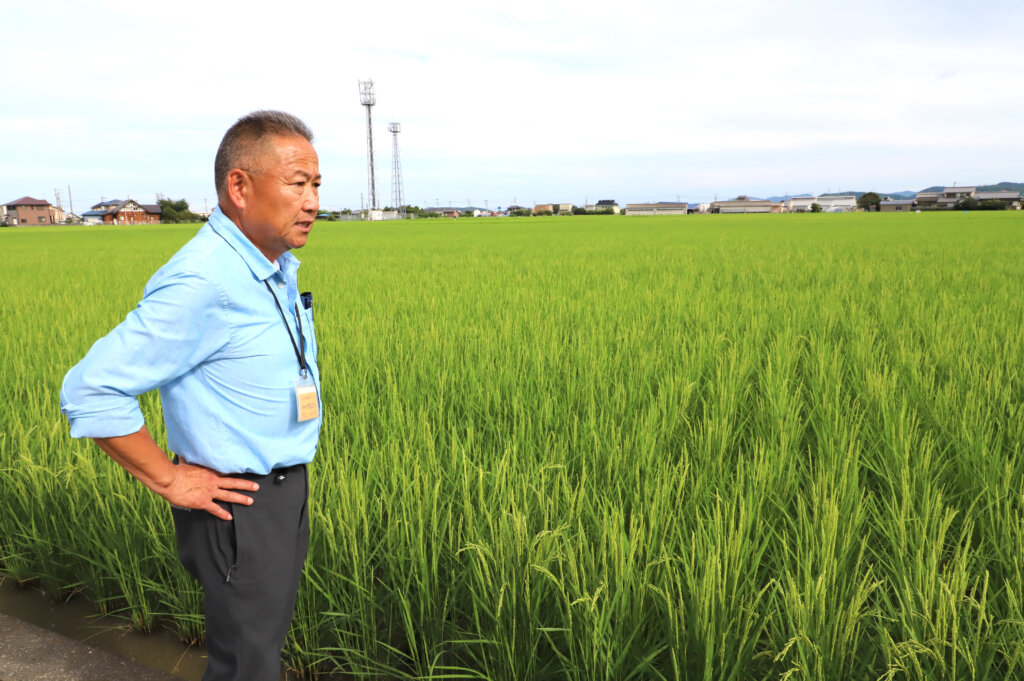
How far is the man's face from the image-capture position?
3.69 ft

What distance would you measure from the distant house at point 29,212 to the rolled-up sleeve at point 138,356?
290 feet

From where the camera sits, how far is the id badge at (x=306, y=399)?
1183 mm

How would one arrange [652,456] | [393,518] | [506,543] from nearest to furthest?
1. [506,543]
2. [393,518]
3. [652,456]

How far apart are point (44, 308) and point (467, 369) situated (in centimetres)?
499

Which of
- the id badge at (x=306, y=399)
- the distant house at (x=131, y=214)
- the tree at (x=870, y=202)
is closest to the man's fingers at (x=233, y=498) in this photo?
the id badge at (x=306, y=399)

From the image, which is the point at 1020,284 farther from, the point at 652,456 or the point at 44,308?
the point at 44,308

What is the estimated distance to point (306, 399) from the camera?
3.91 ft

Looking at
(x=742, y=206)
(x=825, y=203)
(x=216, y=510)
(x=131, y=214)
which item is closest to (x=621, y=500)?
(x=216, y=510)

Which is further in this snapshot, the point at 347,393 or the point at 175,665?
the point at 347,393

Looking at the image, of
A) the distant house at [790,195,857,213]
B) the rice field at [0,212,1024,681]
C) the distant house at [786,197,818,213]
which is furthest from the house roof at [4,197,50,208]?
the distant house at [786,197,818,213]

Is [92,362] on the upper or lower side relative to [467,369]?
upper

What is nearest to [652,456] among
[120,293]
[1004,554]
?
[1004,554]

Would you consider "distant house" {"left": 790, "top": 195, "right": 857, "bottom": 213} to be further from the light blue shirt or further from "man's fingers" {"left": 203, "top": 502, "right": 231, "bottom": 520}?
"man's fingers" {"left": 203, "top": 502, "right": 231, "bottom": 520}

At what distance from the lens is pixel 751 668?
1.38m
